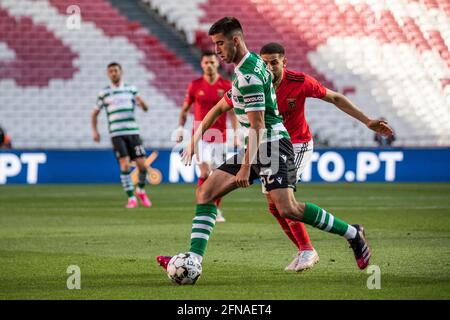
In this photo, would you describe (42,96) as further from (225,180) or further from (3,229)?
(225,180)

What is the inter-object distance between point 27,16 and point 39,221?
1362 cm

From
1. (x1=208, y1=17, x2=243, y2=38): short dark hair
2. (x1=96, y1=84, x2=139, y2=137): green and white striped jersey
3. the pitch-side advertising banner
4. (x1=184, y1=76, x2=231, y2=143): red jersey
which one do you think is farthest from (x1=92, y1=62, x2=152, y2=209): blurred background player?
(x1=208, y1=17, x2=243, y2=38): short dark hair

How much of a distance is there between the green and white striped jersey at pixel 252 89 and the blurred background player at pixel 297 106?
3.46ft

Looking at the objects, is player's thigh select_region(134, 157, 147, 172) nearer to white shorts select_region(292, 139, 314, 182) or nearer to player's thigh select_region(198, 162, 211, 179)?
player's thigh select_region(198, 162, 211, 179)

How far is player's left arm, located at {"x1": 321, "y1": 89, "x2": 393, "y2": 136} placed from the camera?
27.1 feet

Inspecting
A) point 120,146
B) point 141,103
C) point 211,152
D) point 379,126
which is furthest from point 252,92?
point 120,146

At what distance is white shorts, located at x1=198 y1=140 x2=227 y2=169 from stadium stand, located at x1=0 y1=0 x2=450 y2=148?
988 cm

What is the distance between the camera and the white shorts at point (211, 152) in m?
13.8

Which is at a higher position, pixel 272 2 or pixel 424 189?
pixel 272 2

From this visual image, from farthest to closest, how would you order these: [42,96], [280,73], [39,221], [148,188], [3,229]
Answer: [42,96]
[148,188]
[39,221]
[3,229]
[280,73]

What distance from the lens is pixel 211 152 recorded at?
45.7 ft

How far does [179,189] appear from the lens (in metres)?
20.5

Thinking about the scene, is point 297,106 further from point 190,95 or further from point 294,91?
point 190,95

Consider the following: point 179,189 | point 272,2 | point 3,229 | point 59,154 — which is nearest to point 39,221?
point 3,229
